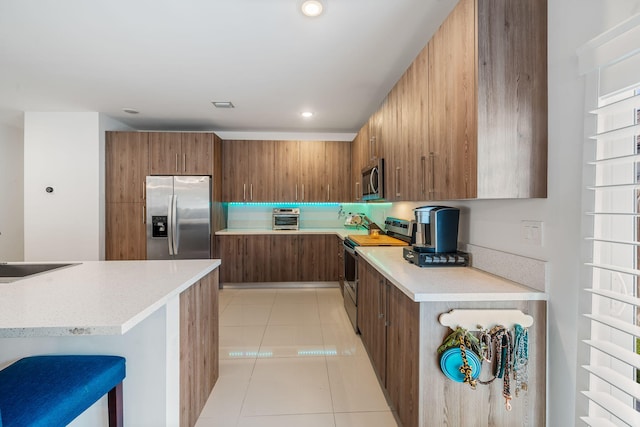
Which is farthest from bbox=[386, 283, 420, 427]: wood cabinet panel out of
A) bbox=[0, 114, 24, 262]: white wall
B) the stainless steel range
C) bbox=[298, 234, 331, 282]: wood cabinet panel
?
bbox=[0, 114, 24, 262]: white wall

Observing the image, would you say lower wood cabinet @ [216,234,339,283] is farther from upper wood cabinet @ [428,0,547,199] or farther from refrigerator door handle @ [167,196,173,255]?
A: upper wood cabinet @ [428,0,547,199]

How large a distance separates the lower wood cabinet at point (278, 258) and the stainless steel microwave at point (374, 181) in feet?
3.93

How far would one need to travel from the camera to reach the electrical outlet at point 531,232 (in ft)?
4.56

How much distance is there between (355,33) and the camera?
2.01 meters

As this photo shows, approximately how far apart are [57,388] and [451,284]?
172 cm

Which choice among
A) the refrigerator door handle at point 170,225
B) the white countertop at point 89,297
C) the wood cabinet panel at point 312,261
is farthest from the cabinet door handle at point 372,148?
the refrigerator door handle at point 170,225

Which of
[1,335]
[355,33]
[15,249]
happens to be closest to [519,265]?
[355,33]

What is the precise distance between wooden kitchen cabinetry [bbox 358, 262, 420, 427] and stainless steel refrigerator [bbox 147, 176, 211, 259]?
2.59 m

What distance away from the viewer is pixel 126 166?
3922 millimetres

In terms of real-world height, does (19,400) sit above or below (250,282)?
above

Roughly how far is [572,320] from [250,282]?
12.6 feet

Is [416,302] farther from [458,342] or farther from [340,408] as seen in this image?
[340,408]

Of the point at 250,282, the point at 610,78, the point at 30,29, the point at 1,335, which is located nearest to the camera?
the point at 1,335

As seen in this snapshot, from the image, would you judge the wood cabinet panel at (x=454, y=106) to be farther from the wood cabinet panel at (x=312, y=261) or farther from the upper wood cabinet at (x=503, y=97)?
the wood cabinet panel at (x=312, y=261)
